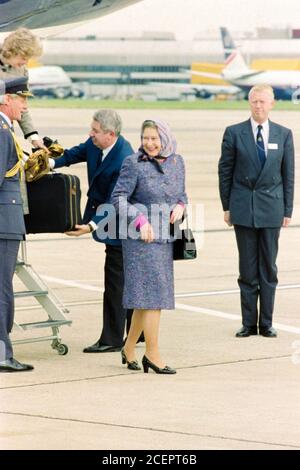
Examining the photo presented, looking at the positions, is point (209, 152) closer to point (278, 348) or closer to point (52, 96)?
point (278, 348)

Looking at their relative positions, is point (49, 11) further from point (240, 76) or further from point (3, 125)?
point (240, 76)

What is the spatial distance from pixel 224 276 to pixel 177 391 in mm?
5302

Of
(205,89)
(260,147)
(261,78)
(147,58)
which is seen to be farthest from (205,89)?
(260,147)

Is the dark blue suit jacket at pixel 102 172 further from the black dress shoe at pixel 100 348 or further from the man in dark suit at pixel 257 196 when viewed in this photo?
the man in dark suit at pixel 257 196

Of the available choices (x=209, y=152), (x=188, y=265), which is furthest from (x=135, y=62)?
(x=188, y=265)

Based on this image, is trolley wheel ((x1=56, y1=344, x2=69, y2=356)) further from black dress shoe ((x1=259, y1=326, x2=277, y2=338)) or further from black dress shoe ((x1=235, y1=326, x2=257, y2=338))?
black dress shoe ((x1=259, y1=326, x2=277, y2=338))

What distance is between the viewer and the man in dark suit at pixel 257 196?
989 cm

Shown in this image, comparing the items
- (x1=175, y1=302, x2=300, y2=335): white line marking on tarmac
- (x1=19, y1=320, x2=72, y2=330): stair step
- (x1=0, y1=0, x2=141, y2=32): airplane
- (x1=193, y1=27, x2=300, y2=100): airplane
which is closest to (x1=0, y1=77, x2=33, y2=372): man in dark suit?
(x1=19, y1=320, x2=72, y2=330): stair step

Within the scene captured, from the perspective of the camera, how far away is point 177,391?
775 centimetres

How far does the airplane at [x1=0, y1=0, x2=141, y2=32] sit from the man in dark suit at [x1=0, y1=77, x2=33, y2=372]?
23.1 ft

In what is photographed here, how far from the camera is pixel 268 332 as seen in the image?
981cm

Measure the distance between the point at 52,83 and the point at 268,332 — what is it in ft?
455

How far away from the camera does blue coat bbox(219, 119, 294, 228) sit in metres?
9.95

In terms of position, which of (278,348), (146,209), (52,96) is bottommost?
(52,96)
